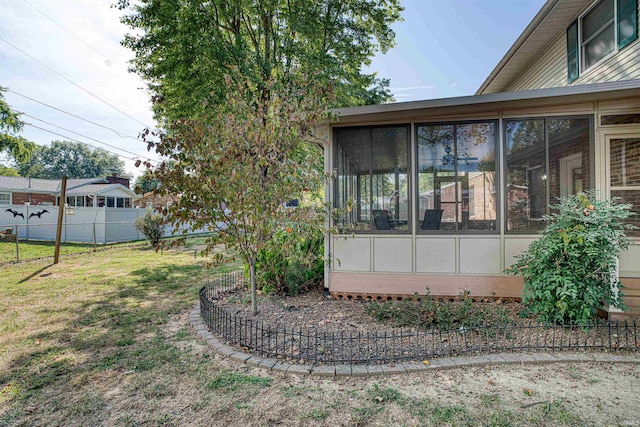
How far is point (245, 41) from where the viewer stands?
9.89 metres

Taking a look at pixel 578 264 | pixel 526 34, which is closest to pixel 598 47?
pixel 526 34

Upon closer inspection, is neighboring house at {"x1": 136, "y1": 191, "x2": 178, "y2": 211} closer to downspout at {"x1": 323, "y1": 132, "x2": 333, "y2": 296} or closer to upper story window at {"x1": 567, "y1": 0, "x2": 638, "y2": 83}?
downspout at {"x1": 323, "y1": 132, "x2": 333, "y2": 296}

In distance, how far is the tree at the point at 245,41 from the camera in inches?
342

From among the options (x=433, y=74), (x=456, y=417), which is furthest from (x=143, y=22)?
(x=433, y=74)

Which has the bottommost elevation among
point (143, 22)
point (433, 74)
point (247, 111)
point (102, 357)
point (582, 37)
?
point (102, 357)

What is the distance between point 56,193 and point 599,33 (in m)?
26.8

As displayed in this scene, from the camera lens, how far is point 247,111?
4.07 m

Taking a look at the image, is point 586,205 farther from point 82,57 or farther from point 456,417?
point 82,57

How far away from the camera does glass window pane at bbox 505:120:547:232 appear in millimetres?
4820

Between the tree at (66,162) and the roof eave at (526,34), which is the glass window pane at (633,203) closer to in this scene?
the roof eave at (526,34)

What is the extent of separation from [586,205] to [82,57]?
20.9 m

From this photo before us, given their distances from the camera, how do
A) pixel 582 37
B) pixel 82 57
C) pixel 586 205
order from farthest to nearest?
pixel 82 57, pixel 582 37, pixel 586 205

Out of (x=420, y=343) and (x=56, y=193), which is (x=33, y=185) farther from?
(x=420, y=343)

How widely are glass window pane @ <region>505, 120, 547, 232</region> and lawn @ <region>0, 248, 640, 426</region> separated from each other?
236 cm
